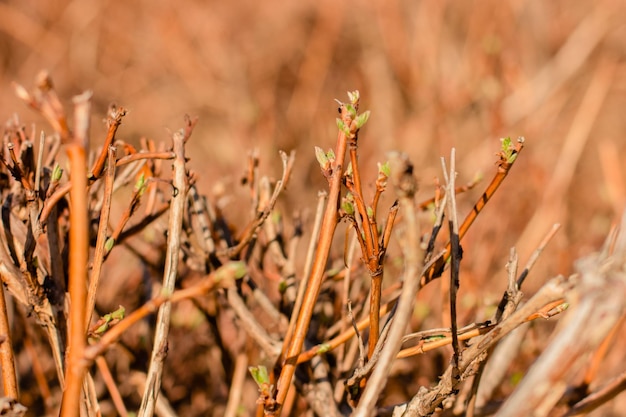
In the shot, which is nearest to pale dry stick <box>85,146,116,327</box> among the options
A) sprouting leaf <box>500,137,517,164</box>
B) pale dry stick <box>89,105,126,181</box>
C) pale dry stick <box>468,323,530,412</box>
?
pale dry stick <box>89,105,126,181</box>

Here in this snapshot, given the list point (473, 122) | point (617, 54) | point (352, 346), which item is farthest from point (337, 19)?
point (352, 346)

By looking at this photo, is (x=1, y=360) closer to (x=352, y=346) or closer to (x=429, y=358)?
(x=352, y=346)

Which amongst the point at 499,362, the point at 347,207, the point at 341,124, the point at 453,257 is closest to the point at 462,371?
the point at 453,257

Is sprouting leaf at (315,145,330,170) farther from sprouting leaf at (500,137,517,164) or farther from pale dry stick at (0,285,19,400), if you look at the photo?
pale dry stick at (0,285,19,400)

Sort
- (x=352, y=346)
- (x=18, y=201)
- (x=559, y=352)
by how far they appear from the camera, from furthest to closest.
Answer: (x=352, y=346)
(x=18, y=201)
(x=559, y=352)

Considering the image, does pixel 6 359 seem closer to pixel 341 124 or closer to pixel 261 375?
pixel 261 375

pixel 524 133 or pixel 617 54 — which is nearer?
pixel 524 133

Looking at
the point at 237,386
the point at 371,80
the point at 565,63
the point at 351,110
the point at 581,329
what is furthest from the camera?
the point at 371,80
